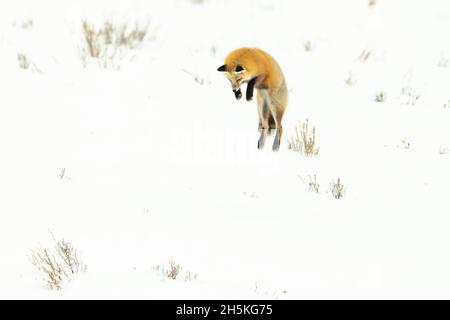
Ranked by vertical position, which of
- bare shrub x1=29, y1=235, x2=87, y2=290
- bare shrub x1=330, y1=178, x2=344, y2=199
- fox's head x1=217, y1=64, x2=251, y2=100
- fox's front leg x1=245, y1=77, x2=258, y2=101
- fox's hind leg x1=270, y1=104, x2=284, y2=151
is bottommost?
bare shrub x1=29, y1=235, x2=87, y2=290

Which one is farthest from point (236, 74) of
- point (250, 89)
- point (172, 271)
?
point (172, 271)

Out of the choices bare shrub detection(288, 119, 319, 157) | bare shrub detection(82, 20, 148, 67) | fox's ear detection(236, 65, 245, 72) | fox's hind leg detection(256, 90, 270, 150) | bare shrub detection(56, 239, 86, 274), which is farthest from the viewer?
bare shrub detection(82, 20, 148, 67)

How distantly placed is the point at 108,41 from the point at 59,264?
565 centimetres

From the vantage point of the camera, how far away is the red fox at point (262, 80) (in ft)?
14.6

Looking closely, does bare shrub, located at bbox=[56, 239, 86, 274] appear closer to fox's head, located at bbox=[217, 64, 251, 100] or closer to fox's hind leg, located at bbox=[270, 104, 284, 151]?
fox's head, located at bbox=[217, 64, 251, 100]

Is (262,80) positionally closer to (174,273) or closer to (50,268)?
(174,273)

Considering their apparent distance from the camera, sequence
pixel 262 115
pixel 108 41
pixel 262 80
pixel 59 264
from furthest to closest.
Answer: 1. pixel 108 41
2. pixel 262 115
3. pixel 262 80
4. pixel 59 264

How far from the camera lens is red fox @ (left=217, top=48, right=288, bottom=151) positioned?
14.6 ft

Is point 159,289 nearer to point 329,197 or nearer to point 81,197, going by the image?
point 81,197

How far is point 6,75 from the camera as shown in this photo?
7.11m

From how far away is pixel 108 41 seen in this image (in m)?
8.75

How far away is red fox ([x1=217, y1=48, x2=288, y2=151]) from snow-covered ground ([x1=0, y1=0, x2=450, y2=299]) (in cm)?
38

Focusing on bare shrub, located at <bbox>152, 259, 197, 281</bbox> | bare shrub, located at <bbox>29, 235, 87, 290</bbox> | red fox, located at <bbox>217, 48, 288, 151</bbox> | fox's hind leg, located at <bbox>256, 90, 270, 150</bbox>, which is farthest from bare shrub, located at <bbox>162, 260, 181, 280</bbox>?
fox's hind leg, located at <bbox>256, 90, 270, 150</bbox>
